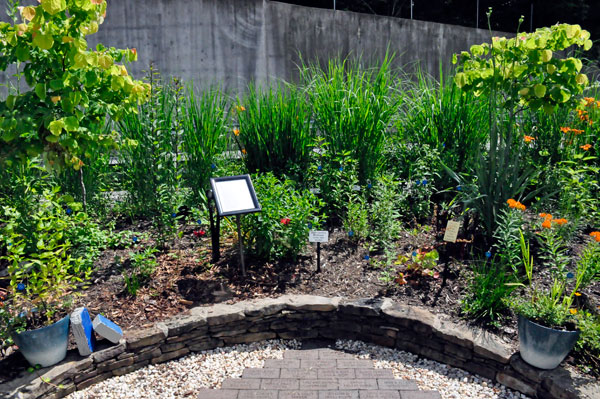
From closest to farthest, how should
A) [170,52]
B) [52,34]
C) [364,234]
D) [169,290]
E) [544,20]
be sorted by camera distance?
1. [52,34]
2. [169,290]
3. [364,234]
4. [170,52]
5. [544,20]

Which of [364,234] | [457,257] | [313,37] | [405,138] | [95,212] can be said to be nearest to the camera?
[457,257]

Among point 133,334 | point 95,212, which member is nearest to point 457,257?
point 133,334

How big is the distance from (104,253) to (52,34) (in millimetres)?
1640

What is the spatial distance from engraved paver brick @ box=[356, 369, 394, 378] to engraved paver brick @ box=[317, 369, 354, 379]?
0.04 metres

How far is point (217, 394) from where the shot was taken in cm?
260

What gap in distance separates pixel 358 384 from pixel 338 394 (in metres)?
0.16

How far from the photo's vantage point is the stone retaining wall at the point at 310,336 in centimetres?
255

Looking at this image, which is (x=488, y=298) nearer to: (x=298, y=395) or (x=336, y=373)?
(x=336, y=373)

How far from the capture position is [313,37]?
7.97 meters

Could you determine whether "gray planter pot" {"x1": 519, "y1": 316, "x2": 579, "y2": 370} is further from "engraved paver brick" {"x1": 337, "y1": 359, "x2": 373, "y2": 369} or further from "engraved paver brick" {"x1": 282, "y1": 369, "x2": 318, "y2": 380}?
"engraved paver brick" {"x1": 282, "y1": 369, "x2": 318, "y2": 380}

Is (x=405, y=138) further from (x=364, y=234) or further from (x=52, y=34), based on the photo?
(x=52, y=34)

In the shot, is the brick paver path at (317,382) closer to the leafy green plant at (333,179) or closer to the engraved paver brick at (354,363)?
the engraved paver brick at (354,363)

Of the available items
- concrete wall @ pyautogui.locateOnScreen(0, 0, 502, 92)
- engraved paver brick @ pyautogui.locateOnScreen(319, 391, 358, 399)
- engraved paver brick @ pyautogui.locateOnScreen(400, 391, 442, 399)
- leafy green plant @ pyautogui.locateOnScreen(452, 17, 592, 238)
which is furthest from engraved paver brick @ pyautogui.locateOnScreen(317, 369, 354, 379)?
concrete wall @ pyautogui.locateOnScreen(0, 0, 502, 92)

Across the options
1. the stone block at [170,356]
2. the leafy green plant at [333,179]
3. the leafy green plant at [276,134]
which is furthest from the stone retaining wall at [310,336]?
the leafy green plant at [276,134]
